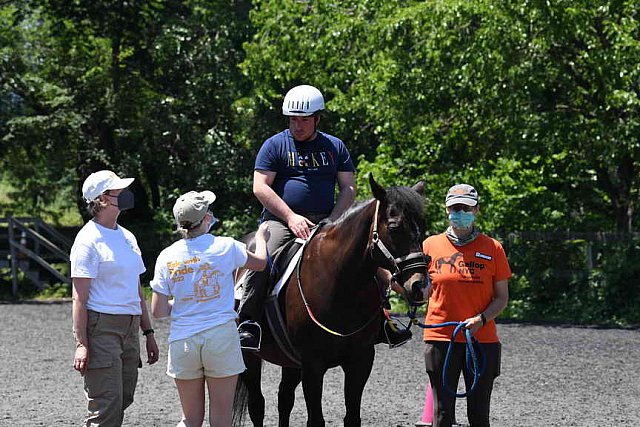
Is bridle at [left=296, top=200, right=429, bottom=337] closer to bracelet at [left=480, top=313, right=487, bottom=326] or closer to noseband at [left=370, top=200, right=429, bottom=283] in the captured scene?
noseband at [left=370, top=200, right=429, bottom=283]

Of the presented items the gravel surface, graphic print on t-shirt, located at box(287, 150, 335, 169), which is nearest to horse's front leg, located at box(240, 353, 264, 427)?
the gravel surface

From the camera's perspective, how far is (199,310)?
5.66 meters

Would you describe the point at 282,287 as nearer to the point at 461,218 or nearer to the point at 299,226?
the point at 299,226

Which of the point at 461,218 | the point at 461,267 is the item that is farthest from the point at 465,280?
the point at 461,218

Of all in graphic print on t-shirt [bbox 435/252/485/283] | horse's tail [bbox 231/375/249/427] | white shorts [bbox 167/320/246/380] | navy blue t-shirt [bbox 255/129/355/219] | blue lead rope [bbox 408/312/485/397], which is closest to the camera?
white shorts [bbox 167/320/246/380]

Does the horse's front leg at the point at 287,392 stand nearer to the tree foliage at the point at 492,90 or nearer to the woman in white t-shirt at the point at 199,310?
the woman in white t-shirt at the point at 199,310

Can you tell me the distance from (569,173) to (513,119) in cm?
200

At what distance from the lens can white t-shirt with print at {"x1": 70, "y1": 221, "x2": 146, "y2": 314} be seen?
5629mm

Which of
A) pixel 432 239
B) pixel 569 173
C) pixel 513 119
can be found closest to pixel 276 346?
pixel 432 239

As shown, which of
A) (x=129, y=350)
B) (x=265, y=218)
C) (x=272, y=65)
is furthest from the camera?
(x=272, y=65)

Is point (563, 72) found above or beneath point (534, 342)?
above

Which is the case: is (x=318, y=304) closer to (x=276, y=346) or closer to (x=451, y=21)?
(x=276, y=346)

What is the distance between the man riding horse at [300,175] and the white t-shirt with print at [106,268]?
4.85 feet

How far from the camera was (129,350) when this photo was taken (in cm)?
586
